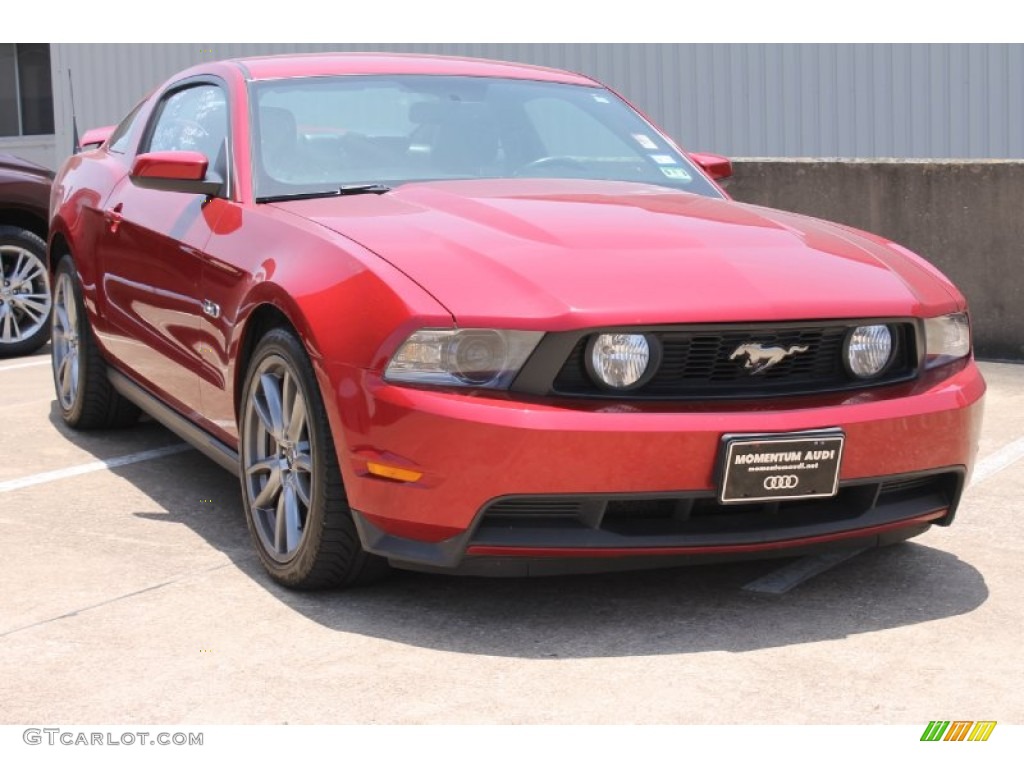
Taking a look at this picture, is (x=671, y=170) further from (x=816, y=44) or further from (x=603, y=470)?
(x=816, y=44)

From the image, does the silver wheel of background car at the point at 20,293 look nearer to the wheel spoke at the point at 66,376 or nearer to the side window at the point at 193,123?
the wheel spoke at the point at 66,376

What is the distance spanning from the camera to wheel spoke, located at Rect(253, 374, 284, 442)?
4668mm

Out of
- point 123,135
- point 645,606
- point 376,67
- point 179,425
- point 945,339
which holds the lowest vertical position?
point 645,606

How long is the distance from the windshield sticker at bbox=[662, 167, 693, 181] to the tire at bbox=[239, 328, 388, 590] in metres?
1.68

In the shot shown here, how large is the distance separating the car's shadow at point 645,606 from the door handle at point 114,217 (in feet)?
5.33

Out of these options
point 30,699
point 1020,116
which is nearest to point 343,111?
point 30,699

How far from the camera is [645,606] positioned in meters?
4.51

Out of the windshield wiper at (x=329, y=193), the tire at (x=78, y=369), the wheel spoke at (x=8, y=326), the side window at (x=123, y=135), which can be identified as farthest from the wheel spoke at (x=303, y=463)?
the wheel spoke at (x=8, y=326)

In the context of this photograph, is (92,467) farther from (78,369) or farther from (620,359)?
(620,359)

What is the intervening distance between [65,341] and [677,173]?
2.80 m

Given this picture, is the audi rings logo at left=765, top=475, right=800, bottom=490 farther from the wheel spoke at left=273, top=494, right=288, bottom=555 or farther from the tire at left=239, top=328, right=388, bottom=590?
the wheel spoke at left=273, top=494, right=288, bottom=555

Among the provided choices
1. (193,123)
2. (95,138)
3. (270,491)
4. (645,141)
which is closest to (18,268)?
(95,138)

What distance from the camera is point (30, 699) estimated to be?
3.81m

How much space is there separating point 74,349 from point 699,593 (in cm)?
336
